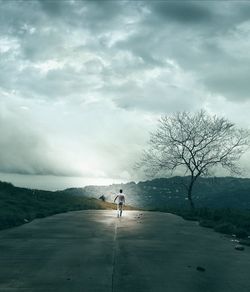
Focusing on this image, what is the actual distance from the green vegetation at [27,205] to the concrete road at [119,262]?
4185 millimetres

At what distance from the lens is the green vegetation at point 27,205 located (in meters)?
21.4

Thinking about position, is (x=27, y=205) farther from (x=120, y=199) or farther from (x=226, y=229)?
(x=226, y=229)

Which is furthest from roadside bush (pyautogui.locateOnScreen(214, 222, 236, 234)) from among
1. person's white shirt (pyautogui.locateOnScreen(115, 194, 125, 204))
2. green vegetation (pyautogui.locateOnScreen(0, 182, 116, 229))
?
person's white shirt (pyautogui.locateOnScreen(115, 194, 125, 204))

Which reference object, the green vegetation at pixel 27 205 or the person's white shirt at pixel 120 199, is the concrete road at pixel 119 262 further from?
the person's white shirt at pixel 120 199

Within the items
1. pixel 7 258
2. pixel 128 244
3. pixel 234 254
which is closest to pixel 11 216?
pixel 128 244

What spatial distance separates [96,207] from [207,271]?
30.0 meters

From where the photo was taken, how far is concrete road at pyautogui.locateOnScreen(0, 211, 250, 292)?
8695 millimetres

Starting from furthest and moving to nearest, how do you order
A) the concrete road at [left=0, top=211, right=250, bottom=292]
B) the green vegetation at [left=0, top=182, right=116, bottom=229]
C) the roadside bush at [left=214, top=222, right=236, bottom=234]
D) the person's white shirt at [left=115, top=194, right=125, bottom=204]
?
the person's white shirt at [left=115, top=194, right=125, bottom=204]
the green vegetation at [left=0, top=182, right=116, bottom=229]
the roadside bush at [left=214, top=222, right=236, bottom=234]
the concrete road at [left=0, top=211, right=250, bottom=292]

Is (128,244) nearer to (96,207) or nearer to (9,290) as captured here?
(9,290)

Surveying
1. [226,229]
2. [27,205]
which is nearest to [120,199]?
[27,205]

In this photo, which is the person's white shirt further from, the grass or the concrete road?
the concrete road

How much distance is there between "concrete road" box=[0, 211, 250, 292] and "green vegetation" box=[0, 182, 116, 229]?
419cm

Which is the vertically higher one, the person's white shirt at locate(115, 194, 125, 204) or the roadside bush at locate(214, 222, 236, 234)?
the person's white shirt at locate(115, 194, 125, 204)

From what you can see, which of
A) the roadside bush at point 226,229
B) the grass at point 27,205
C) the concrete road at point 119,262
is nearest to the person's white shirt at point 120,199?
the grass at point 27,205
